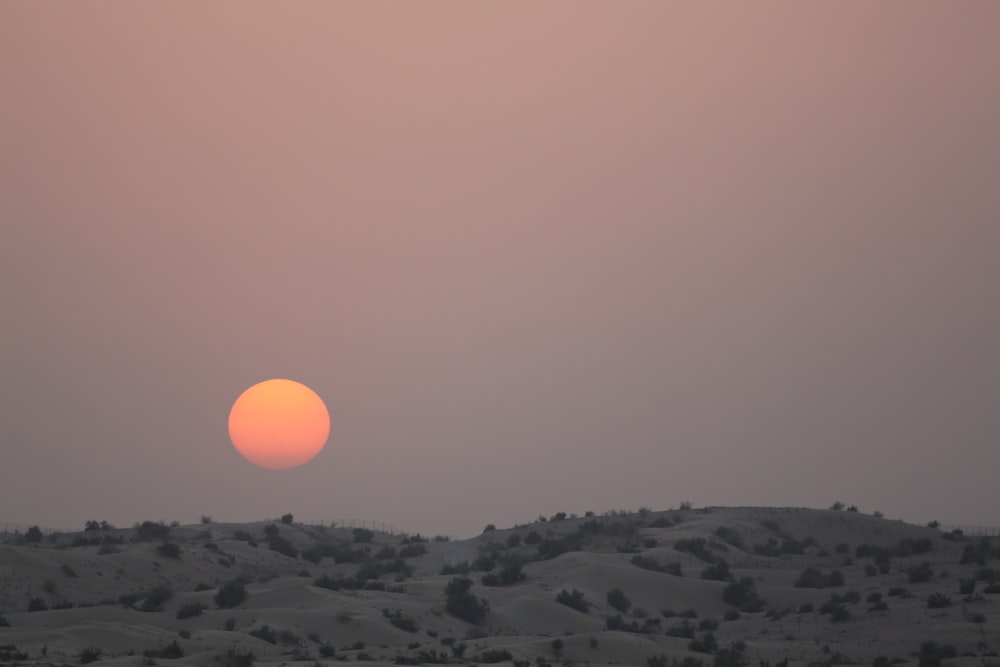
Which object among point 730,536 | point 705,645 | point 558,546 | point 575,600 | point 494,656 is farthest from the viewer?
point 730,536

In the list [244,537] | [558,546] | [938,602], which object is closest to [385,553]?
[244,537]

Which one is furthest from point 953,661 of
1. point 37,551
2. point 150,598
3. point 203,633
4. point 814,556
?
point 37,551

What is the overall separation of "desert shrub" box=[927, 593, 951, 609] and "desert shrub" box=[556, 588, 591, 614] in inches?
656

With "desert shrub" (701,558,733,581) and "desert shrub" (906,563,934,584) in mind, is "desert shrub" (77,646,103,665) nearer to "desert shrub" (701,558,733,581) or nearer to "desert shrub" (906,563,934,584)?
"desert shrub" (701,558,733,581)

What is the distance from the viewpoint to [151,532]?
92.1 m

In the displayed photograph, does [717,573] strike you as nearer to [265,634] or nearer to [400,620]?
[400,620]

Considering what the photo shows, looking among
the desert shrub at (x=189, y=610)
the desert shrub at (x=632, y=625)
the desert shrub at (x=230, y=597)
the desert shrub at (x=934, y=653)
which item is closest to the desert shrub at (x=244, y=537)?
the desert shrub at (x=230, y=597)

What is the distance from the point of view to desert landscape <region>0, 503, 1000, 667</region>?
144 ft

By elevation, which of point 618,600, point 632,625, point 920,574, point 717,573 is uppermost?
point 920,574

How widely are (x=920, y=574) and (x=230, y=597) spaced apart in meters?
33.6

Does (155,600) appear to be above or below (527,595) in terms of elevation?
above

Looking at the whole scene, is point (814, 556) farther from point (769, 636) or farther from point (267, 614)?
point (267, 614)

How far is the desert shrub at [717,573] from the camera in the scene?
69.2 meters

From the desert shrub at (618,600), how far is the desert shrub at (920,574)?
1406 cm
